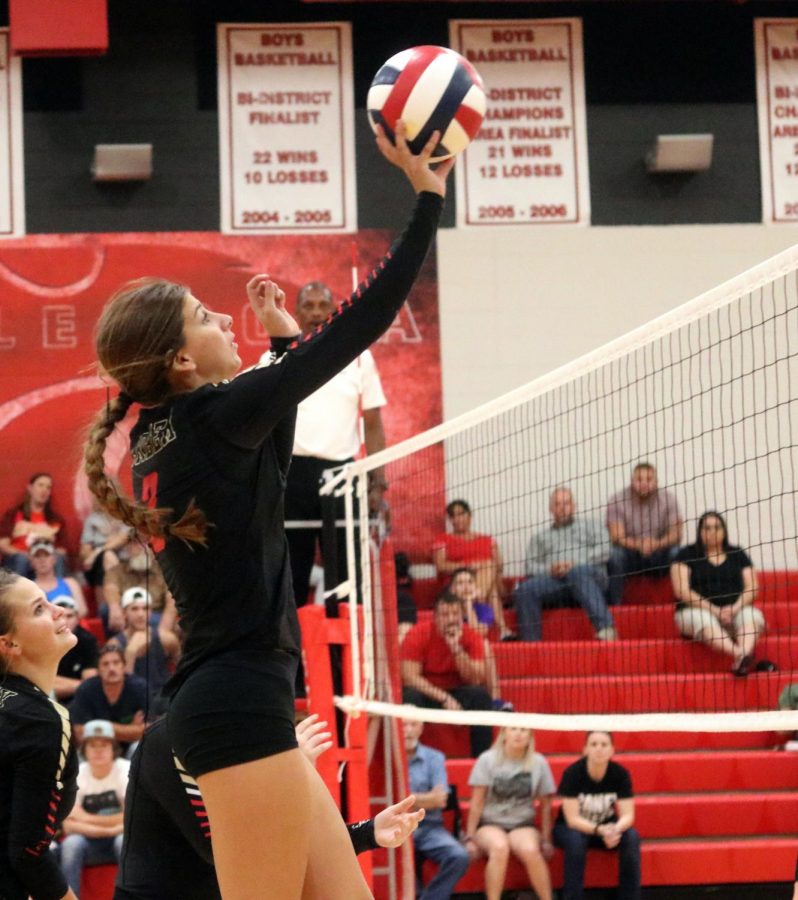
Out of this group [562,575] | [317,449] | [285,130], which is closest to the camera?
[317,449]

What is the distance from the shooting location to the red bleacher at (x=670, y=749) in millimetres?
8523

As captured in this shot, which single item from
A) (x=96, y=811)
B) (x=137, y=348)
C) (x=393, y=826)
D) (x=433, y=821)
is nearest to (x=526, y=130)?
(x=433, y=821)

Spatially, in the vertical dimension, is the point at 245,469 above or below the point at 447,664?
above

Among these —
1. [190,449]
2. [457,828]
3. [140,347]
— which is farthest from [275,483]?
[457,828]

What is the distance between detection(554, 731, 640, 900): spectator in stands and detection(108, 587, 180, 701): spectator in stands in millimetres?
2848

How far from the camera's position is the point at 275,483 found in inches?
109

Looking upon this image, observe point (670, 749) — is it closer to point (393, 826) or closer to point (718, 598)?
point (718, 598)

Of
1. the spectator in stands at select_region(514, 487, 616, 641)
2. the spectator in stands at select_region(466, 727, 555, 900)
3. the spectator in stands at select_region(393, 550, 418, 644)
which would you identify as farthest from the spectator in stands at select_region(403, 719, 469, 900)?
the spectator in stands at select_region(514, 487, 616, 641)

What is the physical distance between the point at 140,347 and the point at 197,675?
2.16 feet

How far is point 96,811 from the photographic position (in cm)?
849

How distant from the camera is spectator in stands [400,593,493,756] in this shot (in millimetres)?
8867

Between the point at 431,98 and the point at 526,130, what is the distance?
954cm

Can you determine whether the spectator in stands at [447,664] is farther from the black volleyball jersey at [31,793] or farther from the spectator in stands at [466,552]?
the black volleyball jersey at [31,793]

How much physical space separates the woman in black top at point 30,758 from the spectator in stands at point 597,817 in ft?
16.5
